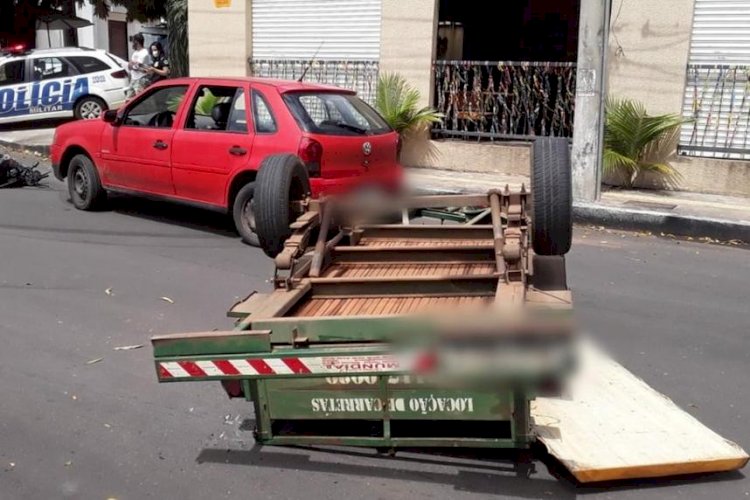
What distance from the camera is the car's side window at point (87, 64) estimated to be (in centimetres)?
1698

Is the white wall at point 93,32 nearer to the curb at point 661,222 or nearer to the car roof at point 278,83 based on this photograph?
the car roof at point 278,83

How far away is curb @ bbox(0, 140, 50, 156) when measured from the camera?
1473 cm

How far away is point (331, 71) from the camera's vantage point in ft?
46.8

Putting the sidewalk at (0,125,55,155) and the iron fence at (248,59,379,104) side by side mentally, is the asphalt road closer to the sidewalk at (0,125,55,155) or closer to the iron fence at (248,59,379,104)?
the iron fence at (248,59,379,104)

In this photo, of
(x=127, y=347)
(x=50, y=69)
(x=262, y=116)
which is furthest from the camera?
(x=50, y=69)

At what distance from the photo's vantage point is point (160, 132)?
8641mm

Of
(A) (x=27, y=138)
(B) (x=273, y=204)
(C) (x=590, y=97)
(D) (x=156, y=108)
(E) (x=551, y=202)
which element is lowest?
(A) (x=27, y=138)

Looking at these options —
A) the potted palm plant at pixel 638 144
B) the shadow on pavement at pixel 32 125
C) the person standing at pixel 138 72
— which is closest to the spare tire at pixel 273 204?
the potted palm plant at pixel 638 144

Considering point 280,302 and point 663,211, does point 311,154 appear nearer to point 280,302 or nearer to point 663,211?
point 280,302

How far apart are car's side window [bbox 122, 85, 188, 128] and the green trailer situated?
4772mm

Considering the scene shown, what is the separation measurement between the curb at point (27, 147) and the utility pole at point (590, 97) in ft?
31.1

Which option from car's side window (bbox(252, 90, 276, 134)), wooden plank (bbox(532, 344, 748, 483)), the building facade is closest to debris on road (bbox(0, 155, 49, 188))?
the building facade

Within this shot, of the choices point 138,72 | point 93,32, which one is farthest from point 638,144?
point 93,32

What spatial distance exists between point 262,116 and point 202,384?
3.86 metres
